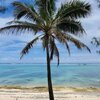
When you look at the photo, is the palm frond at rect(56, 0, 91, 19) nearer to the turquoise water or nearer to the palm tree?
the palm tree

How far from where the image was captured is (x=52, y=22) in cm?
2167

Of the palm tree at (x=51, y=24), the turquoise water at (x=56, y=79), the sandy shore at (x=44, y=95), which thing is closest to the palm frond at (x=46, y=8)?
the palm tree at (x=51, y=24)

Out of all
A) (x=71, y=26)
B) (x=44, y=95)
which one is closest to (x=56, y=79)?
(x=44, y=95)

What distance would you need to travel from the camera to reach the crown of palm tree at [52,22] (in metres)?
21.5

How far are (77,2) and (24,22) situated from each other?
344cm

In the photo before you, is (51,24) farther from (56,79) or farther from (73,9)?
(56,79)

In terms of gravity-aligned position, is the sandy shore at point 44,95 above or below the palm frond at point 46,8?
below

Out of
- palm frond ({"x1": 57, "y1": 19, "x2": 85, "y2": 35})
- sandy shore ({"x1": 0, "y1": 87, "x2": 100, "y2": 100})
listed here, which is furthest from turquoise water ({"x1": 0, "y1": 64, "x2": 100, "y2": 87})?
palm frond ({"x1": 57, "y1": 19, "x2": 85, "y2": 35})

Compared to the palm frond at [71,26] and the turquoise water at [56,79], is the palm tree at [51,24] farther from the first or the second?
the turquoise water at [56,79]

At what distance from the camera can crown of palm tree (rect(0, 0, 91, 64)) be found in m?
21.5

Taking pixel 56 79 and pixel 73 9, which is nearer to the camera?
pixel 73 9

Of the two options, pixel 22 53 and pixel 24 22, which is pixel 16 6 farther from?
pixel 22 53

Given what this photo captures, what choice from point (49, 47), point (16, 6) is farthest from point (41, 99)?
point (16, 6)

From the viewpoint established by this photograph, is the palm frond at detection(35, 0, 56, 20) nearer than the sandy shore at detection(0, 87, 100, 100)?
Yes
